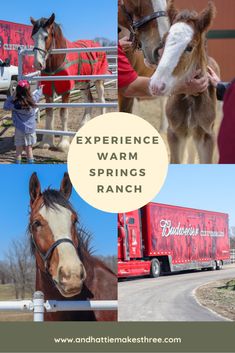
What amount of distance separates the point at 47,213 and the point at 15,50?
1.26 meters

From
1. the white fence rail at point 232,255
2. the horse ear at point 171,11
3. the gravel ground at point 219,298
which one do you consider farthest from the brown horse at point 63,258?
the horse ear at point 171,11

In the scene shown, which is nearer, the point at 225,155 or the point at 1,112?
the point at 225,155

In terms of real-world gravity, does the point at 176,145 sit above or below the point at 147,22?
below

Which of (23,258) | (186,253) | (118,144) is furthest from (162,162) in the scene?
(23,258)

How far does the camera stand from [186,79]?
4.09 metres

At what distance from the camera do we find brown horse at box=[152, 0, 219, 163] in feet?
13.0

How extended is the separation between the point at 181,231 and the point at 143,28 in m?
1.49

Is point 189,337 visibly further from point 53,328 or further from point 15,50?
point 15,50

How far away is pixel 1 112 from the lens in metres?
4.46

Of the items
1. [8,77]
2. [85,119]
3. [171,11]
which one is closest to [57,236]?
[85,119]

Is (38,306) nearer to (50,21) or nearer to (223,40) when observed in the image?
(50,21)

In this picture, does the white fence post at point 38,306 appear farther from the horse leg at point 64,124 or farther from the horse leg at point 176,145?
the horse leg at point 176,145

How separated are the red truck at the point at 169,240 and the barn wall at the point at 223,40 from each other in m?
1.03

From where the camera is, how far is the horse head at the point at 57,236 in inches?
159
